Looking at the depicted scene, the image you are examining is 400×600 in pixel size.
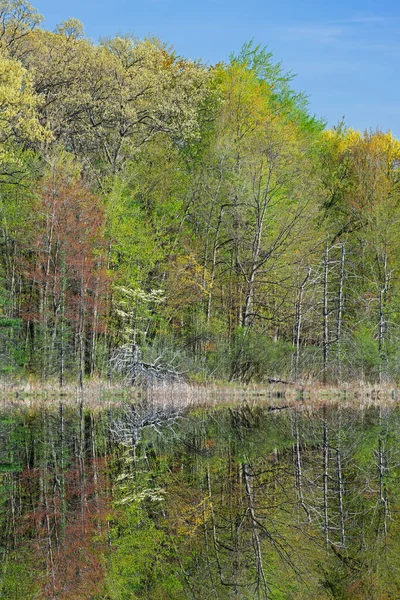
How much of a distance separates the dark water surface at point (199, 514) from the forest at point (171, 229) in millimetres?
9883

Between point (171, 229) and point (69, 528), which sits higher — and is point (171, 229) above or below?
above

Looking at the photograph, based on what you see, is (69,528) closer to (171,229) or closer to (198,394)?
(198,394)

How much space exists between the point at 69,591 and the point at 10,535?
1.57 m

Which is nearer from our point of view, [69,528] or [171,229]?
[69,528]

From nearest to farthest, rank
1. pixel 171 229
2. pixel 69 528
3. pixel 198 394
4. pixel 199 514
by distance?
pixel 69 528 → pixel 199 514 → pixel 198 394 → pixel 171 229

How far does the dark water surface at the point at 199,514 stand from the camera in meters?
6.35

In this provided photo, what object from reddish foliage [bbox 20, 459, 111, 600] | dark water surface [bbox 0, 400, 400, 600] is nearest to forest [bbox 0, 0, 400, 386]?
dark water surface [bbox 0, 400, 400, 600]

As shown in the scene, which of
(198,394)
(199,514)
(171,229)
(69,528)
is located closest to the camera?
(69,528)

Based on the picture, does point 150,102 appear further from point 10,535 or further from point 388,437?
point 10,535

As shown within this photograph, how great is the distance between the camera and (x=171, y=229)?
3061cm

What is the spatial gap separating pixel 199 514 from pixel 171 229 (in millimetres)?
22853

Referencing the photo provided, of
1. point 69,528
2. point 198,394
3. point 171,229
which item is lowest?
point 69,528

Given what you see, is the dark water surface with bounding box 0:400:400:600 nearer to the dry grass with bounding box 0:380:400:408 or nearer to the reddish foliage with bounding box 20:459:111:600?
the reddish foliage with bounding box 20:459:111:600

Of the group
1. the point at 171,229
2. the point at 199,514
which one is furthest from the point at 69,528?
the point at 171,229
